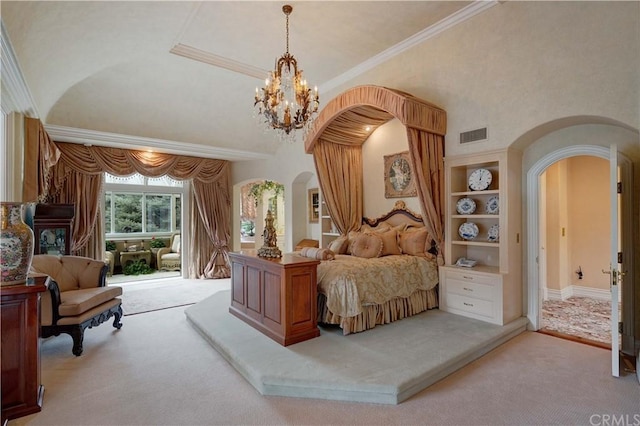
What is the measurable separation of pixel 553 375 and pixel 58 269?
553 cm

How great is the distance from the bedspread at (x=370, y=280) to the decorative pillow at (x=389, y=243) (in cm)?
31

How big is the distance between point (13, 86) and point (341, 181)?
13.8 feet

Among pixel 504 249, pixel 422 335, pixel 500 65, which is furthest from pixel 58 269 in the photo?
pixel 500 65

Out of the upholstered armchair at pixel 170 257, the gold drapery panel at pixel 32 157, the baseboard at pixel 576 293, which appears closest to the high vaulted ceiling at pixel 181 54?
the gold drapery panel at pixel 32 157

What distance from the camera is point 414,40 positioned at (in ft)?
15.3

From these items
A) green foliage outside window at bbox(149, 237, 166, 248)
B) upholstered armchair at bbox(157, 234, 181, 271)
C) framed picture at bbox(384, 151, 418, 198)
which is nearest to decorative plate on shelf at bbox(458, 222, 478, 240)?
framed picture at bbox(384, 151, 418, 198)

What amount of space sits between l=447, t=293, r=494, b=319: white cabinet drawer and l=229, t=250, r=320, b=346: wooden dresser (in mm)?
1920

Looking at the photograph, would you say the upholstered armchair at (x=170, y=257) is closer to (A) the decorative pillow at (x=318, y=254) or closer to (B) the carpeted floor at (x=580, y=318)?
(A) the decorative pillow at (x=318, y=254)

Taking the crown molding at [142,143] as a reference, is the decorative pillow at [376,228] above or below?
below

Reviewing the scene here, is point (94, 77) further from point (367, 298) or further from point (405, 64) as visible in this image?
point (367, 298)

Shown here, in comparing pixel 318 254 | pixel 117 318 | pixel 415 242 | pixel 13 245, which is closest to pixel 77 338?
pixel 117 318

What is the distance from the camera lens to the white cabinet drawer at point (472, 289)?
152 inches

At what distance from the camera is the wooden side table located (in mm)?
7391

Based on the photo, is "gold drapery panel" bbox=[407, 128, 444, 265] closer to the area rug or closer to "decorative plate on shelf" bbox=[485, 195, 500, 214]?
"decorative plate on shelf" bbox=[485, 195, 500, 214]
